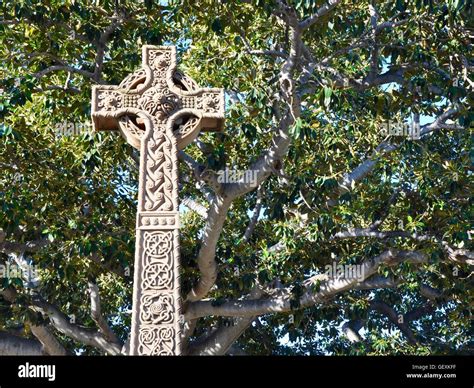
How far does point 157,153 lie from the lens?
6102 millimetres

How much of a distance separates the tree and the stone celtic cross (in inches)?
133

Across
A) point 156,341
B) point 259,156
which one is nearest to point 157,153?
point 156,341

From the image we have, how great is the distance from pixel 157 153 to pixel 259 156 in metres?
4.81

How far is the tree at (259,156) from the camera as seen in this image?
10.4 m

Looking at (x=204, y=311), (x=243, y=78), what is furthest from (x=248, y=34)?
(x=204, y=311)

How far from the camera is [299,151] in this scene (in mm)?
10648

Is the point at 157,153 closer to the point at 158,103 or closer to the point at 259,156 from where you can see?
the point at 158,103

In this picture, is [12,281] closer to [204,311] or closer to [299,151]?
[204,311]

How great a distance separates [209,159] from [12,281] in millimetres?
2947

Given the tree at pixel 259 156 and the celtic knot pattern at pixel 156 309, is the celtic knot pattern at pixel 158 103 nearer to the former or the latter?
the celtic knot pattern at pixel 156 309

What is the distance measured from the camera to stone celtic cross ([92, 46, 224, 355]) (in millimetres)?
5496

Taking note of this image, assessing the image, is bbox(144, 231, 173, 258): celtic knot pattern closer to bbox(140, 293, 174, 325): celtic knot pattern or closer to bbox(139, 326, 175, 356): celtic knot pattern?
bbox(140, 293, 174, 325): celtic knot pattern

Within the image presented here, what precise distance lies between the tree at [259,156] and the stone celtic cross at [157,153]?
3.39 m

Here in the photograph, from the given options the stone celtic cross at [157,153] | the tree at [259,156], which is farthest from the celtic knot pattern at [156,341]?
the tree at [259,156]
